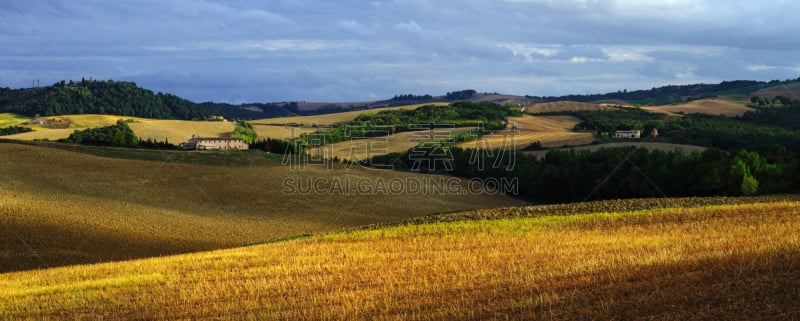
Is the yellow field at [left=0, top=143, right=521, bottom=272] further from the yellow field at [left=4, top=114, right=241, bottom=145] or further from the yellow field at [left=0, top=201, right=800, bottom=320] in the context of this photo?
the yellow field at [left=4, top=114, right=241, bottom=145]

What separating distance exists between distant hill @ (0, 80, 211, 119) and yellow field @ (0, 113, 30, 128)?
107 inches

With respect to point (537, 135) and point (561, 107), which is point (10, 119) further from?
point (561, 107)

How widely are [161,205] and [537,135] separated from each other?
65.3m

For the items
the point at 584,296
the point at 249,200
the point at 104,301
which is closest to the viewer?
the point at 584,296

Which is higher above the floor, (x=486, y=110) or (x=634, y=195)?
(x=486, y=110)

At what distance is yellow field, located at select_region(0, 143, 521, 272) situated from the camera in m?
34.0

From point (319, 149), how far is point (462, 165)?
80.0 feet

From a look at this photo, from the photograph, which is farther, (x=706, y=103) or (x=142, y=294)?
(x=706, y=103)

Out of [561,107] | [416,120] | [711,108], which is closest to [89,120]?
[416,120]

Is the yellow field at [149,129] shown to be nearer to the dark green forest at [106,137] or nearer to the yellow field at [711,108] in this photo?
the dark green forest at [106,137]

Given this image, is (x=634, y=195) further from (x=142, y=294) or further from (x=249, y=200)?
(x=142, y=294)

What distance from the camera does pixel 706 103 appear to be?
13975 cm

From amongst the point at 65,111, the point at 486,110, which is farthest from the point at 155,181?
the point at 65,111

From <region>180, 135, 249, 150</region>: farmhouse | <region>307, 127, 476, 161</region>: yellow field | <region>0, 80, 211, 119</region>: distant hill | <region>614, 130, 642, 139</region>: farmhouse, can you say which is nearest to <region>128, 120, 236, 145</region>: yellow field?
<region>180, 135, 249, 150</region>: farmhouse
